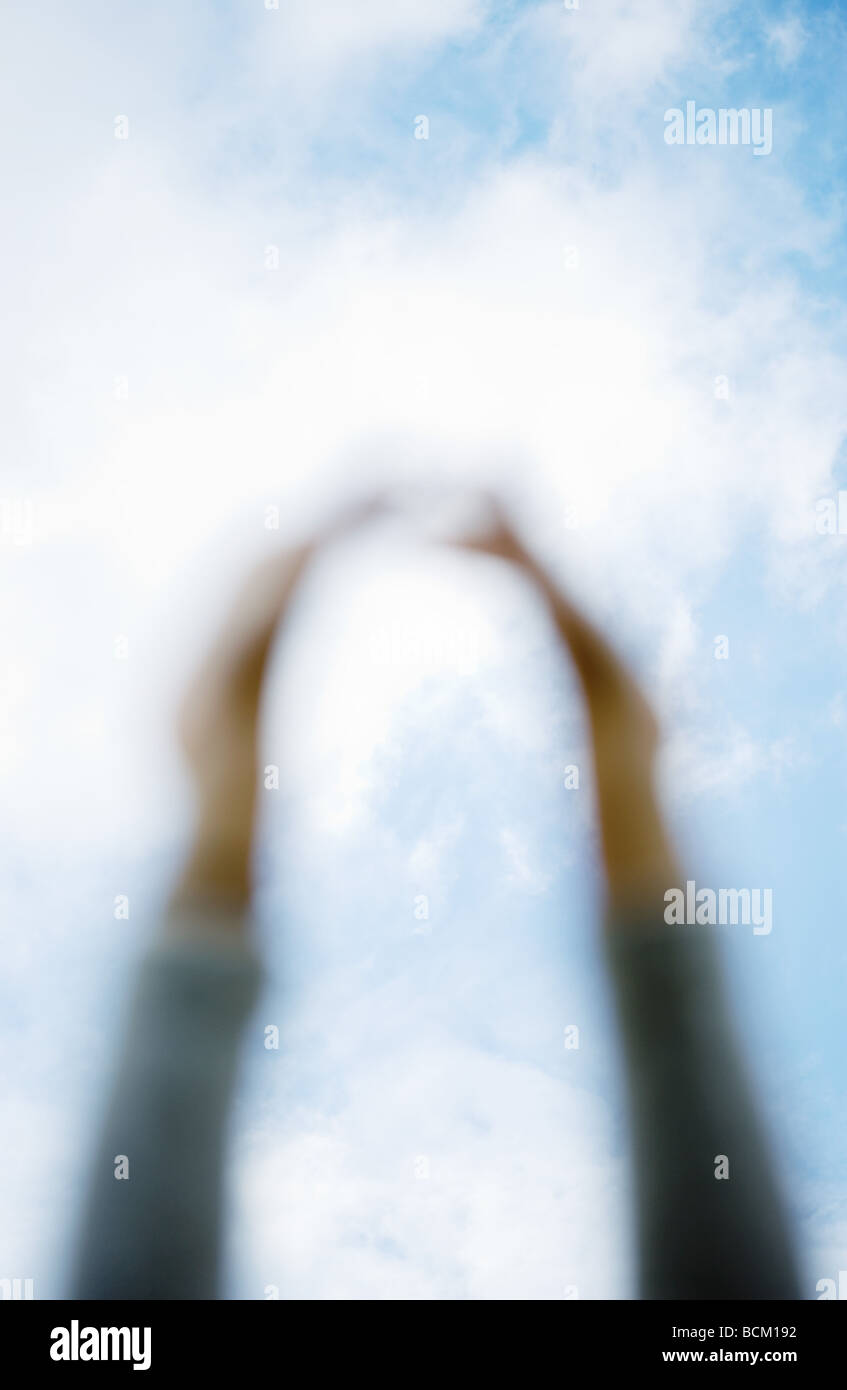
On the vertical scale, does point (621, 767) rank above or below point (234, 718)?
below

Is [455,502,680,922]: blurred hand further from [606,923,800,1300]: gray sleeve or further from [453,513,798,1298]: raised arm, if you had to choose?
[606,923,800,1300]: gray sleeve

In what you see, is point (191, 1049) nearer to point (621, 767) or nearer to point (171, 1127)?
point (171, 1127)

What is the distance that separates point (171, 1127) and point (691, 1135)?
1280 millimetres

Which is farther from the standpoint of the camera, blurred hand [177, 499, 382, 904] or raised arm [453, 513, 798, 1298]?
blurred hand [177, 499, 382, 904]

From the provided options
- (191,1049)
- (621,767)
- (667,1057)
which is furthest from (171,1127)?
(621,767)

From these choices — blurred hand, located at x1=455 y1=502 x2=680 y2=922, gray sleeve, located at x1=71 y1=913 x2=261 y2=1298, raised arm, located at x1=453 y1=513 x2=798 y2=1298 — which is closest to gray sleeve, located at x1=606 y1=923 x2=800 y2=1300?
raised arm, located at x1=453 y1=513 x2=798 y2=1298

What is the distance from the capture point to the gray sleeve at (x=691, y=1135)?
2195 millimetres

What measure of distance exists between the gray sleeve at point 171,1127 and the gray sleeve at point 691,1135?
0.97m

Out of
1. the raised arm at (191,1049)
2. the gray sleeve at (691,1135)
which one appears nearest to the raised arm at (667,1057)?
the gray sleeve at (691,1135)

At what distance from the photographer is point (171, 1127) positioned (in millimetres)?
2227

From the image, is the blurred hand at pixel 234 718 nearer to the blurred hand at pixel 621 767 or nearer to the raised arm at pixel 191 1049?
the raised arm at pixel 191 1049

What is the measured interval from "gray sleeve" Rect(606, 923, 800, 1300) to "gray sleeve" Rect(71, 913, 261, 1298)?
0.97 meters

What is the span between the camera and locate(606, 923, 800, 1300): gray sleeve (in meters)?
2.20

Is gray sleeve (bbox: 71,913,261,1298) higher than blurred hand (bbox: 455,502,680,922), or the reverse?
blurred hand (bbox: 455,502,680,922)
